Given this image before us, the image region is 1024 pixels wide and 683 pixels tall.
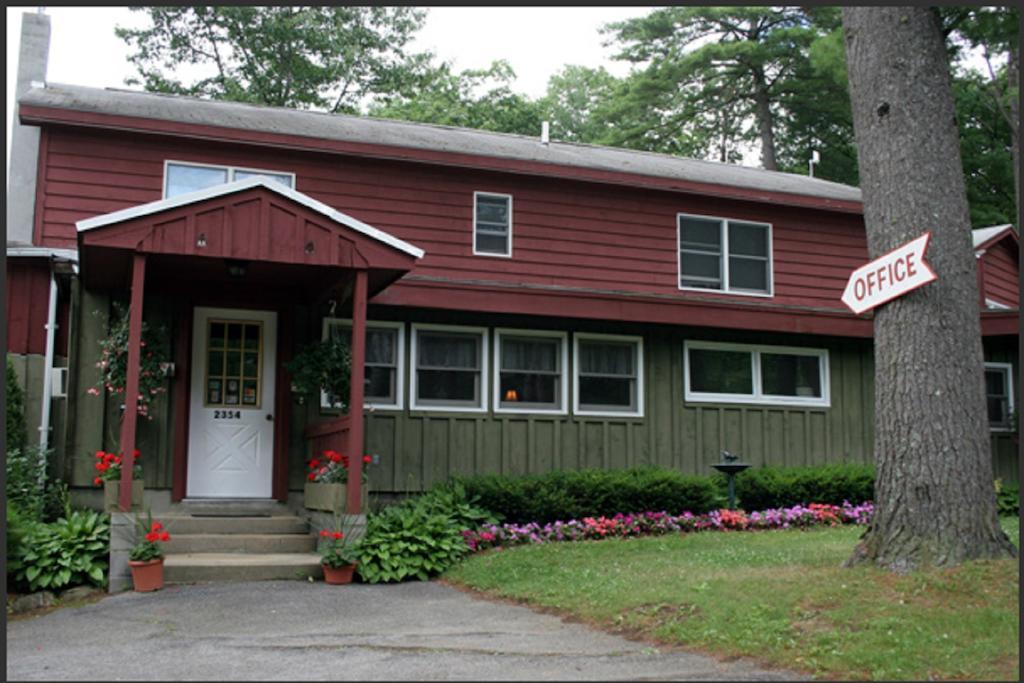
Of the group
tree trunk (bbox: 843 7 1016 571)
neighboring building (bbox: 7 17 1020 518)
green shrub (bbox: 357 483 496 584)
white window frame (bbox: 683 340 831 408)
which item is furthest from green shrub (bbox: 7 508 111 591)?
white window frame (bbox: 683 340 831 408)

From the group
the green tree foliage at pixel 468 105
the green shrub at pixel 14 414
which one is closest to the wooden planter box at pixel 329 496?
the green shrub at pixel 14 414

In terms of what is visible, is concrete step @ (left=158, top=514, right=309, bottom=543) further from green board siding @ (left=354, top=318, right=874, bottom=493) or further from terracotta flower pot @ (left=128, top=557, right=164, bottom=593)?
green board siding @ (left=354, top=318, right=874, bottom=493)

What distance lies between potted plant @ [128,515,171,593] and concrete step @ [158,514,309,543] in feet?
4.44

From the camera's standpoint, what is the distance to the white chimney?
13672 mm

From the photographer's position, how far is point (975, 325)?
8.02 metres

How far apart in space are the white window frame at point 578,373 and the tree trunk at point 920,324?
21.1 ft

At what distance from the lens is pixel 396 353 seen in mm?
13523

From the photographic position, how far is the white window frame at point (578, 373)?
14.4 metres

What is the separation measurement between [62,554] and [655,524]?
6795 mm

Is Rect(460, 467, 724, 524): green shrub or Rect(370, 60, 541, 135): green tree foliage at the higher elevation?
Rect(370, 60, 541, 135): green tree foliage

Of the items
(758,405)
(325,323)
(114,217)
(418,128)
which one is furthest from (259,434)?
(758,405)

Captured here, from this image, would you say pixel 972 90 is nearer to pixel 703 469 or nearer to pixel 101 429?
pixel 703 469

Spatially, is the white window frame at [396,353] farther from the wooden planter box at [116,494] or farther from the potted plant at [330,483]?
the wooden planter box at [116,494]

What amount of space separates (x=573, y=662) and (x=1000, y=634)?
2658mm
